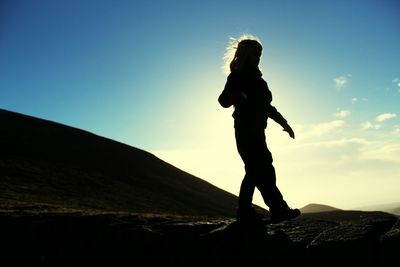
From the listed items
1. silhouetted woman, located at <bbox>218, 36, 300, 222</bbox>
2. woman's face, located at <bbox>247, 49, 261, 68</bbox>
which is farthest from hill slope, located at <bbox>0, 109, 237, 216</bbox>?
woman's face, located at <bbox>247, 49, 261, 68</bbox>

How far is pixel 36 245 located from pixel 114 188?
95.6 feet

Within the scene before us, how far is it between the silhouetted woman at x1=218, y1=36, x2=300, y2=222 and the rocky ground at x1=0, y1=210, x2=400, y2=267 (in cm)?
37

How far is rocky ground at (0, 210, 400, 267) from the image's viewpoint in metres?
4.29

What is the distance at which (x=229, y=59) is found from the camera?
655 centimetres

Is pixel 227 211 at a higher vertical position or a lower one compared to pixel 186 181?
lower

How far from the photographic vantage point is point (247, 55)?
6.16 meters

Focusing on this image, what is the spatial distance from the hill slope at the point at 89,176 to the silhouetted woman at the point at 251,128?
1439cm

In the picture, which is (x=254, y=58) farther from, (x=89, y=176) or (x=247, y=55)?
(x=89, y=176)

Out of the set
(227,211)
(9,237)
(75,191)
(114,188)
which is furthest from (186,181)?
(9,237)

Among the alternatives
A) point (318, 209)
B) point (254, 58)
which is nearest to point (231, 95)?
point (254, 58)

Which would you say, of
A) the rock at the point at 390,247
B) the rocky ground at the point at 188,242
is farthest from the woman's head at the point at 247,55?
the rock at the point at 390,247

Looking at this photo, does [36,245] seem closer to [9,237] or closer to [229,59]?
[9,237]

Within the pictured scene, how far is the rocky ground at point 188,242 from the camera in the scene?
4.29m

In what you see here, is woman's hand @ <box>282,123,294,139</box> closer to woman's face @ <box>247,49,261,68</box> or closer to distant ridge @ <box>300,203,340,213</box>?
woman's face @ <box>247,49,261,68</box>
